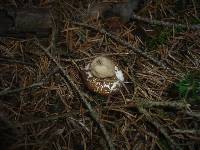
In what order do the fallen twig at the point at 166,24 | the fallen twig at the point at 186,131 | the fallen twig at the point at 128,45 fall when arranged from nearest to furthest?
the fallen twig at the point at 186,131 < the fallen twig at the point at 128,45 < the fallen twig at the point at 166,24

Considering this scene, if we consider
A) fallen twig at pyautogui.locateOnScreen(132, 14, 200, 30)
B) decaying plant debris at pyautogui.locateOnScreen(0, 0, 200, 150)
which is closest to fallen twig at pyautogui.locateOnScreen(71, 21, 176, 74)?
decaying plant debris at pyautogui.locateOnScreen(0, 0, 200, 150)

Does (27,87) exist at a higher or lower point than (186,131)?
higher

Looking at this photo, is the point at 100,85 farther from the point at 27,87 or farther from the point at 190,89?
the point at 190,89

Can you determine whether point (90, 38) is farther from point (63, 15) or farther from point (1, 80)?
Result: point (1, 80)

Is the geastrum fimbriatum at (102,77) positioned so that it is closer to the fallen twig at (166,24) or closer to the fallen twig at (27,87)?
the fallen twig at (27,87)

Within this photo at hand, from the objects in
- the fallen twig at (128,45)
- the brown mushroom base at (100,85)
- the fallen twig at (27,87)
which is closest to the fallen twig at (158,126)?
the brown mushroom base at (100,85)

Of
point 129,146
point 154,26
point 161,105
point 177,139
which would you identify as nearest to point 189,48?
point 154,26

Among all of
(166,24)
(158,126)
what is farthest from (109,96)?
(166,24)
